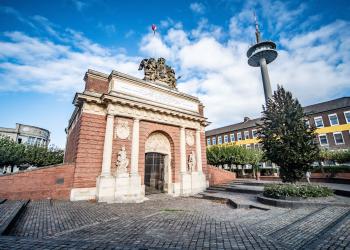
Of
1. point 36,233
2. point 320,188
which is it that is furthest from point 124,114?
point 320,188

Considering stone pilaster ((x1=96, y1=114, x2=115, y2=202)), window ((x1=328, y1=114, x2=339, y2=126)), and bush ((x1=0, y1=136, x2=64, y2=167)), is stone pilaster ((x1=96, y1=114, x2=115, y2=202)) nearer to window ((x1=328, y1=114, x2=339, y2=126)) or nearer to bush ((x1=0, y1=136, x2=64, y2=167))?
bush ((x1=0, y1=136, x2=64, y2=167))

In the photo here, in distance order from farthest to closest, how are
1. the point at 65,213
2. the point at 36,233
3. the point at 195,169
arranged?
1. the point at 195,169
2. the point at 65,213
3. the point at 36,233

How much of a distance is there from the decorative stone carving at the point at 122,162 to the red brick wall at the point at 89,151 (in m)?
1.18

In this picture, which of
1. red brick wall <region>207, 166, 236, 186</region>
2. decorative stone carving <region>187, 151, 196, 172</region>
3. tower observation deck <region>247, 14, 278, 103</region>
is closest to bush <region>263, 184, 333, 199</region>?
decorative stone carving <region>187, 151, 196, 172</region>

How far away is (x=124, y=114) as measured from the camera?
43.5ft

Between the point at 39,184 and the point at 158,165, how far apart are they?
8.35 meters

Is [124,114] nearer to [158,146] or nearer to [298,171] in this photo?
[158,146]

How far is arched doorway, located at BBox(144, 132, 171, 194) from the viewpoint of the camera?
15.4 metres

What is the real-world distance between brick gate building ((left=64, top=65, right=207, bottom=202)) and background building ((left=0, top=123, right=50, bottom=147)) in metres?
27.8

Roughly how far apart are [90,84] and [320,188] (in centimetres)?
1545

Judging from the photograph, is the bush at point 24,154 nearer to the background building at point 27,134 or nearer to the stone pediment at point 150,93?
the background building at point 27,134

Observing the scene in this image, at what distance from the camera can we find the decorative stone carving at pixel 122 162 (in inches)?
477

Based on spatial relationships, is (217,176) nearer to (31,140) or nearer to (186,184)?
(186,184)

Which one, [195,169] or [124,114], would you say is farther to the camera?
[195,169]
